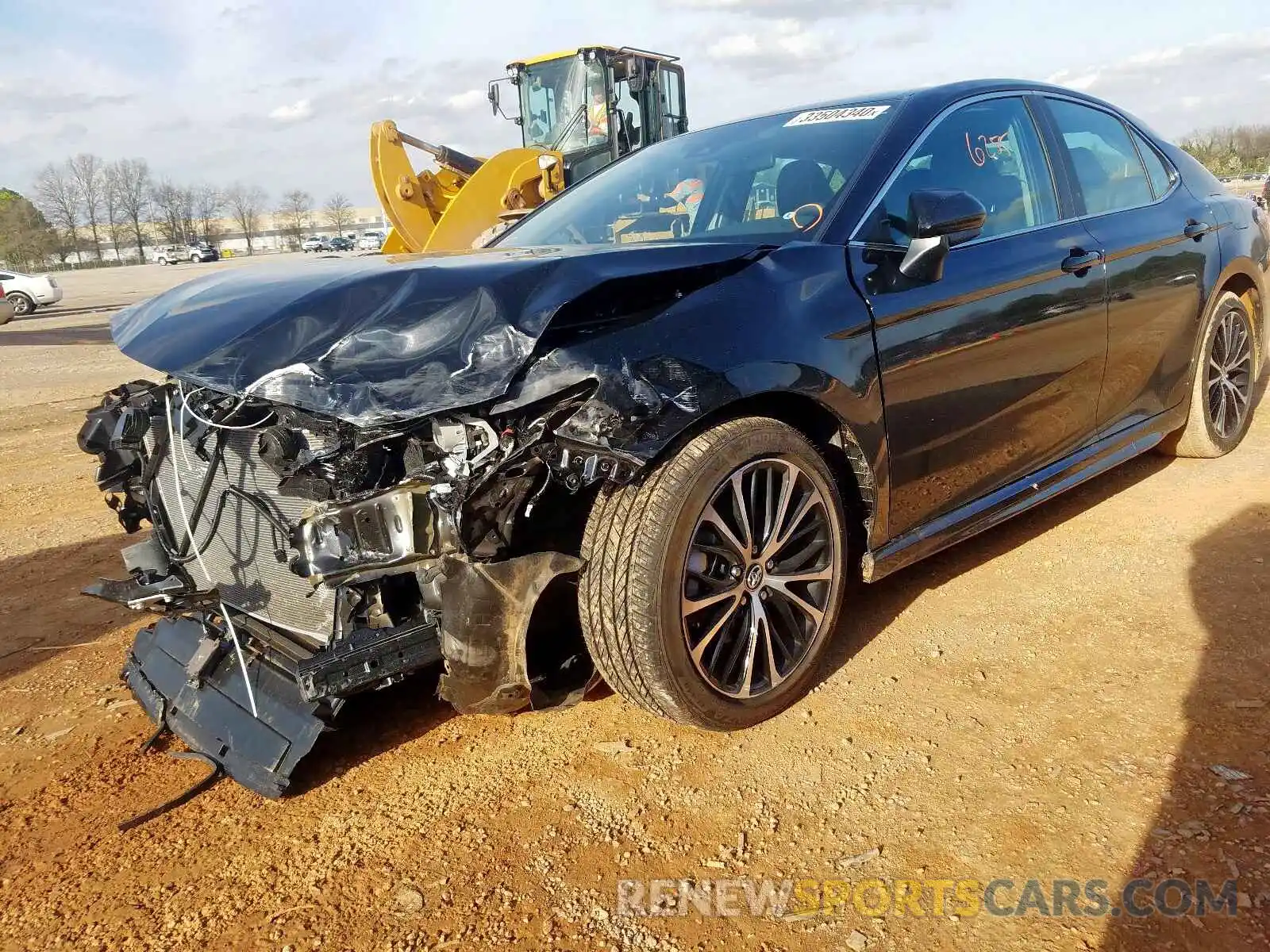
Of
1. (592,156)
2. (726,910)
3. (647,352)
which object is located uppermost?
(592,156)

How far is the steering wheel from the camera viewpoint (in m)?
2.87

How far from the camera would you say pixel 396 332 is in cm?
224

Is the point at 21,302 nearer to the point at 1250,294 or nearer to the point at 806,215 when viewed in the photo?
the point at 806,215

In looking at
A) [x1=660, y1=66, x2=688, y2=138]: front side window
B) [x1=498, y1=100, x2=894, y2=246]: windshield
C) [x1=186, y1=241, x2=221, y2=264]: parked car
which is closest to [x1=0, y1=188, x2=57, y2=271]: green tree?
[x1=186, y1=241, x2=221, y2=264]: parked car

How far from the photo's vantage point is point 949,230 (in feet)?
9.09

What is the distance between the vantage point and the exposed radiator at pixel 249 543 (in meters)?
2.60

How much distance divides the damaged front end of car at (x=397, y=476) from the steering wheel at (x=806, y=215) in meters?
0.42

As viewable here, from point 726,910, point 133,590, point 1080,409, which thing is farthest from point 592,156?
point 726,910

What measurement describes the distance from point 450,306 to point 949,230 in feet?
4.90

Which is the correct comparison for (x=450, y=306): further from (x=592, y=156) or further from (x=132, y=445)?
(x=592, y=156)

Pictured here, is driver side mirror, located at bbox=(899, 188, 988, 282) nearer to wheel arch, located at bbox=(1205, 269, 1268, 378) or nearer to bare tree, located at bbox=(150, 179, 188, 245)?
wheel arch, located at bbox=(1205, 269, 1268, 378)

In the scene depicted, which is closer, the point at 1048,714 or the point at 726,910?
the point at 726,910

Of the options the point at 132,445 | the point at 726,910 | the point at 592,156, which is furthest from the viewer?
the point at 592,156

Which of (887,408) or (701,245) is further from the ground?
(701,245)
